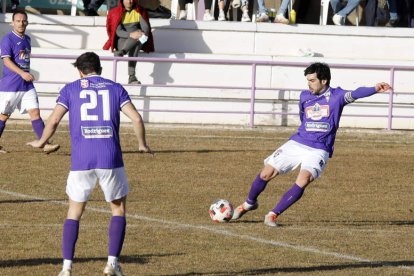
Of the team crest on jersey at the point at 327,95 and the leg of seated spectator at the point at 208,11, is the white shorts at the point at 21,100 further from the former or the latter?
the leg of seated spectator at the point at 208,11

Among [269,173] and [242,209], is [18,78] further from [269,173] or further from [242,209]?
[269,173]

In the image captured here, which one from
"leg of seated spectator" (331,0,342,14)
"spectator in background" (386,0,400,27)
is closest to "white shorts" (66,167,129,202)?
"leg of seated spectator" (331,0,342,14)

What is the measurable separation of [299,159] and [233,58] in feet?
43.6

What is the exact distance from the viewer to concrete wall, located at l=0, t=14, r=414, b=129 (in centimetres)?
2661

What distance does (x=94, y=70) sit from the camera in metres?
10.9

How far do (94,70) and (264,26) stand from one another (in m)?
17.4

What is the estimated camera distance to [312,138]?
14375mm

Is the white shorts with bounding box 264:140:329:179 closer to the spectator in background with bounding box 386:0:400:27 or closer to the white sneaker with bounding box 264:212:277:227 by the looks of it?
the white sneaker with bounding box 264:212:277:227

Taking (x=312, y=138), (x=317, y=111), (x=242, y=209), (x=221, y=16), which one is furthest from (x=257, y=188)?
(x=221, y=16)

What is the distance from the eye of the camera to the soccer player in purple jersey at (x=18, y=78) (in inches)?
766

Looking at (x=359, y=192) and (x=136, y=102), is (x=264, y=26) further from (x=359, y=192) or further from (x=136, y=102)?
(x=359, y=192)

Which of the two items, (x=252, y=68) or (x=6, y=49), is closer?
(x=6, y=49)

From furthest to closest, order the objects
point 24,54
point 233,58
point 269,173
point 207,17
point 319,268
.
Answer: point 207,17 < point 233,58 < point 24,54 < point 269,173 < point 319,268

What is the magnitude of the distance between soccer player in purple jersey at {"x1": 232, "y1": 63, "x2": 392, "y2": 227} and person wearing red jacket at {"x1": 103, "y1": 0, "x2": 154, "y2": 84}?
39.6ft
